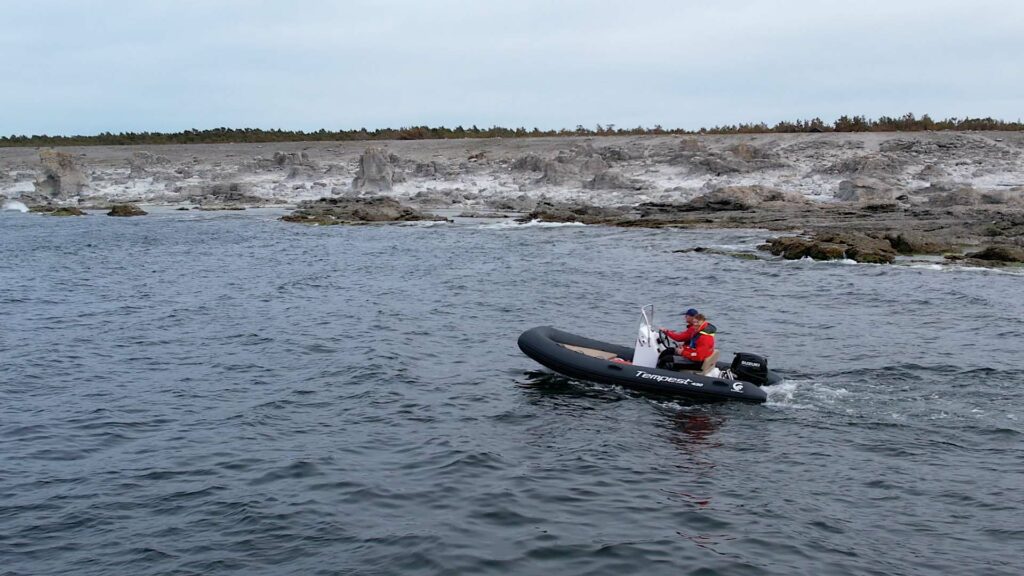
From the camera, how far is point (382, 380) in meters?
14.4

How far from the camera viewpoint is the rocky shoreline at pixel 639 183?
32594mm

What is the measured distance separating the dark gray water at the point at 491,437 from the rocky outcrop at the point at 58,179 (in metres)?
38.9

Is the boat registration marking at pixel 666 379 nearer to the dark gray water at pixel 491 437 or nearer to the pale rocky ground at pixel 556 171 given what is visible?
the dark gray water at pixel 491 437

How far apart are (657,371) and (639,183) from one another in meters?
37.5

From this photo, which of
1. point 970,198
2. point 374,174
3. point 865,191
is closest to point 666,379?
point 970,198

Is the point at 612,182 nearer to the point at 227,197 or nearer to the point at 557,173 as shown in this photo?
the point at 557,173

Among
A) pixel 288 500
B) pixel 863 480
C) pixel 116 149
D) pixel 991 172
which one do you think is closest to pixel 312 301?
pixel 288 500

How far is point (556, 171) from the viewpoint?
5306 centimetres

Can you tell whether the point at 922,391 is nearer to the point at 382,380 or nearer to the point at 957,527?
the point at 957,527

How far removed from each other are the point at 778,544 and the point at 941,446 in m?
3.89

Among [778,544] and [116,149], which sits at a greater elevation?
[116,149]

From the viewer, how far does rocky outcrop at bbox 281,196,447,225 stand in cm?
4335

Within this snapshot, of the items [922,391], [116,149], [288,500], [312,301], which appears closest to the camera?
[288,500]

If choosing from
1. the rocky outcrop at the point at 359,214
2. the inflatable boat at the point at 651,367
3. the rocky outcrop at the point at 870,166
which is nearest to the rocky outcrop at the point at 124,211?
the rocky outcrop at the point at 359,214
